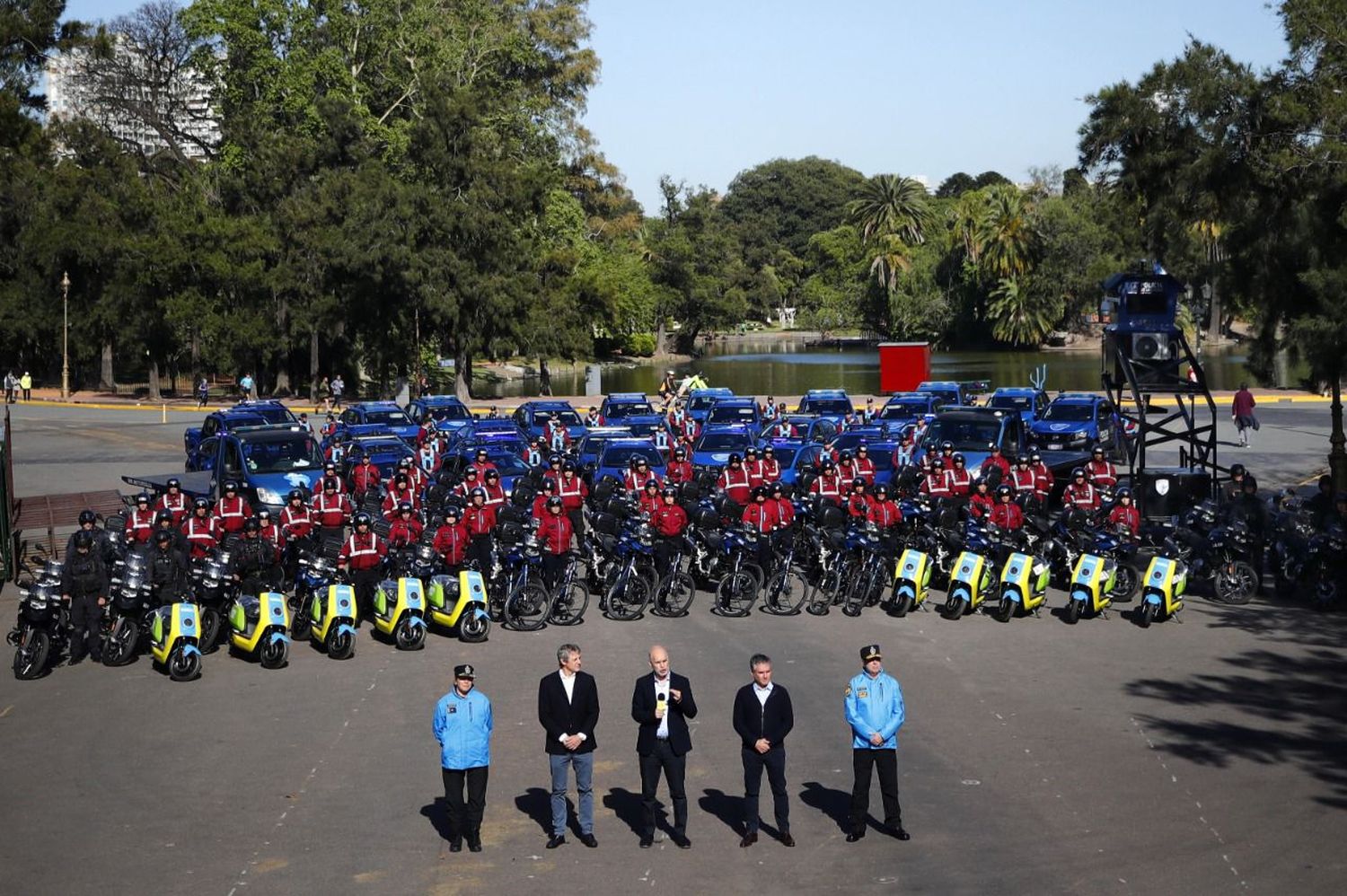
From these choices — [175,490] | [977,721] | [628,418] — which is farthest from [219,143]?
[977,721]

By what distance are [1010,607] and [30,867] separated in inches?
464

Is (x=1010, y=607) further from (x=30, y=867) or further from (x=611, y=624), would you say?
(x=30, y=867)

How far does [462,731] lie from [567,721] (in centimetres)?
72

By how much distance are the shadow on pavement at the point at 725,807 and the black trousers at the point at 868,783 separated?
886mm

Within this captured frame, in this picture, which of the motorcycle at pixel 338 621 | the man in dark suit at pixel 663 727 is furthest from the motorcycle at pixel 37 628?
the man in dark suit at pixel 663 727

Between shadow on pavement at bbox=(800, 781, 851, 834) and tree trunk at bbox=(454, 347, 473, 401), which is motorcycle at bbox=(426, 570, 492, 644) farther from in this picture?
tree trunk at bbox=(454, 347, 473, 401)

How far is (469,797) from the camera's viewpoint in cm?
1053

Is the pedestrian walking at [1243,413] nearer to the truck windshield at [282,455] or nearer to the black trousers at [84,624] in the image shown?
the truck windshield at [282,455]

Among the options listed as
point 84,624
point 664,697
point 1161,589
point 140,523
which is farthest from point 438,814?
point 140,523

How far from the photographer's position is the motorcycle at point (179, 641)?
634 inches

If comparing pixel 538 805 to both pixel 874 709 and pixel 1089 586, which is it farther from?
pixel 1089 586

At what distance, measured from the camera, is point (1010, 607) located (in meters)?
18.6

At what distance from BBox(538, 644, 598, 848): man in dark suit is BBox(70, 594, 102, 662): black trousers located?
835cm

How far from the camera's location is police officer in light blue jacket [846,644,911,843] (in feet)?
35.0
